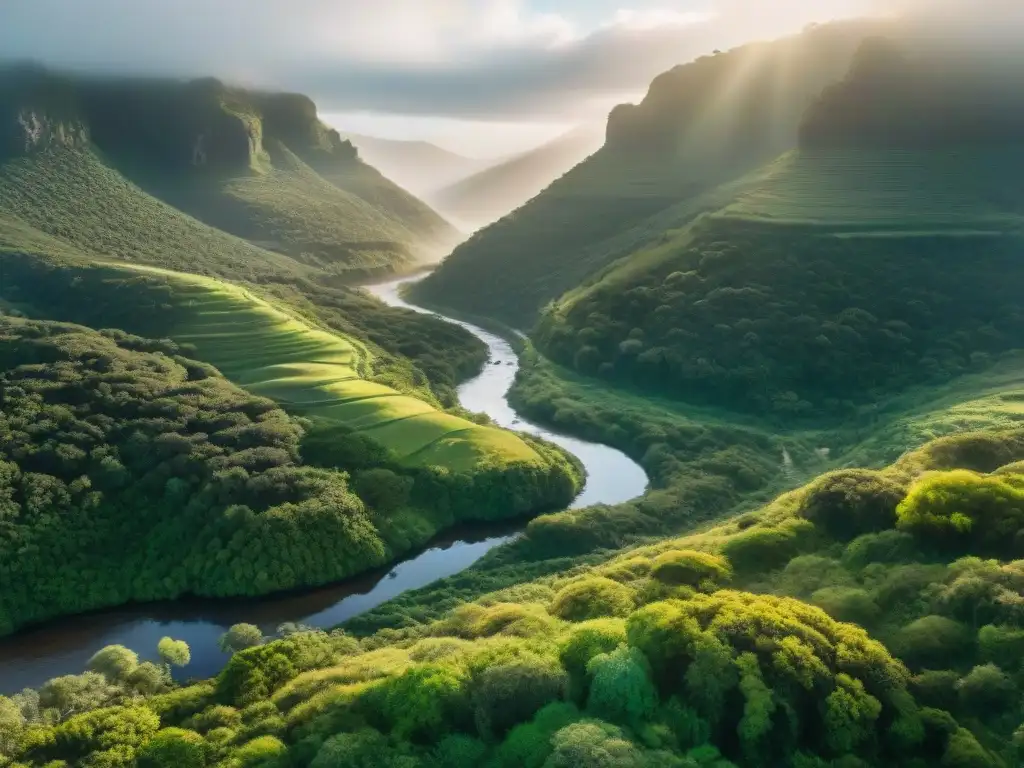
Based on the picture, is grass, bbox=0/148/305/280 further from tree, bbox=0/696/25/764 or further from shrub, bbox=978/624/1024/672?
shrub, bbox=978/624/1024/672

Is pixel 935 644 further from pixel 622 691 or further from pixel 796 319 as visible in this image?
pixel 796 319

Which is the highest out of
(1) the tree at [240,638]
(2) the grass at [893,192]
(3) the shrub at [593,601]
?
(2) the grass at [893,192]

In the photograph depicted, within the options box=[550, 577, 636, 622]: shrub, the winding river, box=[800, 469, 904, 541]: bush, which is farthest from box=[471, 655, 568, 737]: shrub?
the winding river

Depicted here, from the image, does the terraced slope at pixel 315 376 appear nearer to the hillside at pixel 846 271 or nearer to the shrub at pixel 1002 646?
the hillside at pixel 846 271

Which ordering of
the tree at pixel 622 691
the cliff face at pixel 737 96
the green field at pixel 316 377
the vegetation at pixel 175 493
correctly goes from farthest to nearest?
the cliff face at pixel 737 96 < the green field at pixel 316 377 < the vegetation at pixel 175 493 < the tree at pixel 622 691

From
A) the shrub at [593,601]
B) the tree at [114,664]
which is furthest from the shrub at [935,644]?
the tree at [114,664]
